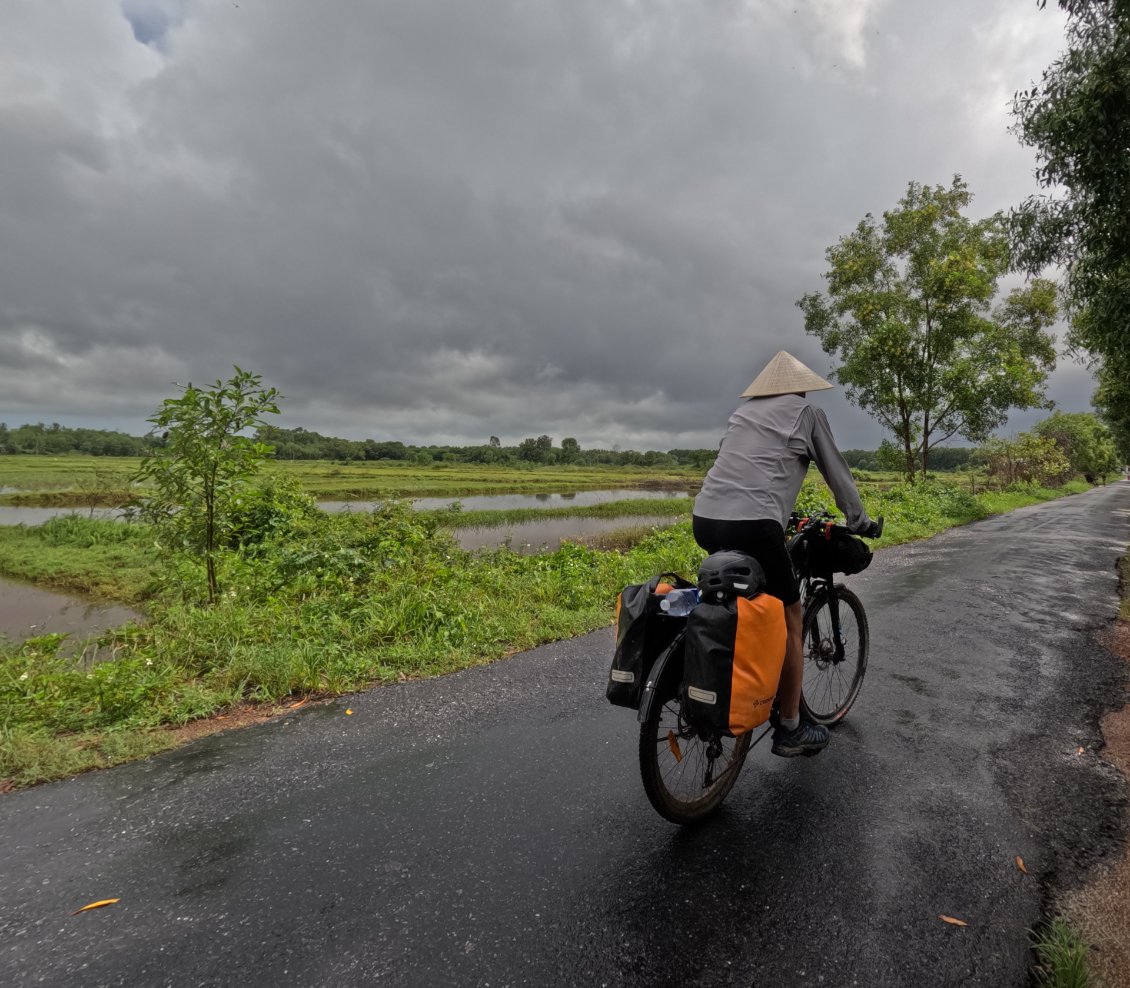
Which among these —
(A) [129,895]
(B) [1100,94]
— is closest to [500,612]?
(A) [129,895]

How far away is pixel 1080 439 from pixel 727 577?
8958cm

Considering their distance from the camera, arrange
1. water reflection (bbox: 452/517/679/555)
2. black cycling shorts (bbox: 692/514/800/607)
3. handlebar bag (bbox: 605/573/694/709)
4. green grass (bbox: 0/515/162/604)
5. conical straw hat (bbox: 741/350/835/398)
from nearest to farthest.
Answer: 1. handlebar bag (bbox: 605/573/694/709)
2. black cycling shorts (bbox: 692/514/800/607)
3. conical straw hat (bbox: 741/350/835/398)
4. green grass (bbox: 0/515/162/604)
5. water reflection (bbox: 452/517/679/555)

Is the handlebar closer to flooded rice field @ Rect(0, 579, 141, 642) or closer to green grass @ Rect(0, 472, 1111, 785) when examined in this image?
green grass @ Rect(0, 472, 1111, 785)

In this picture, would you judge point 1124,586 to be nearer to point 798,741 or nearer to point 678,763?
point 798,741

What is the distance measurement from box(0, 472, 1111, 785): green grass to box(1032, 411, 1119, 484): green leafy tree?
72959 mm

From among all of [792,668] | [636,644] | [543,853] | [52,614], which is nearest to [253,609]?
[543,853]

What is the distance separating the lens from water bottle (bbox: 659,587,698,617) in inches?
91.6

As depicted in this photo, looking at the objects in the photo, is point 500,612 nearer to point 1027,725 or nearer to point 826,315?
point 1027,725

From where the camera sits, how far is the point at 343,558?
7730 mm

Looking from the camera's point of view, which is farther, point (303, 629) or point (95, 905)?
point (303, 629)

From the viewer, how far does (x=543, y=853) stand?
7.42 ft

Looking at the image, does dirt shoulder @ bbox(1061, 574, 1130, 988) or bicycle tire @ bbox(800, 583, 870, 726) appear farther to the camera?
bicycle tire @ bbox(800, 583, 870, 726)

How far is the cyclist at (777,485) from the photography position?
8.61ft

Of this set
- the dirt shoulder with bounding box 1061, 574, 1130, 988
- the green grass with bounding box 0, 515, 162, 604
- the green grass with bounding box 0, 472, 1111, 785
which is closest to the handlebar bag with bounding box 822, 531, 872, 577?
the dirt shoulder with bounding box 1061, 574, 1130, 988
